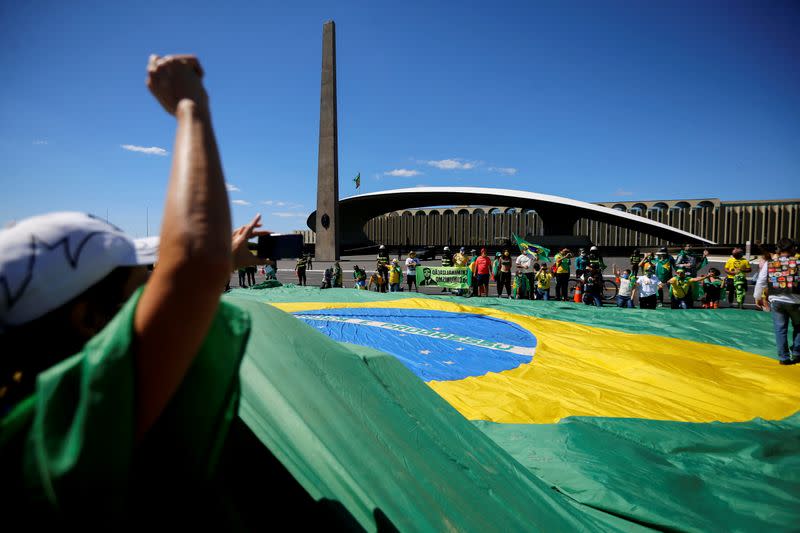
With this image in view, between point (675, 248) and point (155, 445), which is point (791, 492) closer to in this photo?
point (155, 445)

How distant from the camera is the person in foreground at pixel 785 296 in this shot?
4984 mm

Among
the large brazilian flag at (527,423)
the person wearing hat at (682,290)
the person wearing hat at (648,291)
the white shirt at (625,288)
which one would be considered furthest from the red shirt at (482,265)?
the large brazilian flag at (527,423)

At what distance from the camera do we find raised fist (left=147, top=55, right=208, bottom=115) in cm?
76

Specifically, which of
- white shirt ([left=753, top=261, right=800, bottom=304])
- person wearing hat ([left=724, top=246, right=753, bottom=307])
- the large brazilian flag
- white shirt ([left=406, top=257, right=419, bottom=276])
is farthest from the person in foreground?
white shirt ([left=406, top=257, right=419, bottom=276])

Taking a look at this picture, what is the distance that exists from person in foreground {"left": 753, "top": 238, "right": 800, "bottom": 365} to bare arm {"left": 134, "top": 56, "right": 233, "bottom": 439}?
629 centimetres

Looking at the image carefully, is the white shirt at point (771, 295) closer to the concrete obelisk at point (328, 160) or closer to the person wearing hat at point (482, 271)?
the person wearing hat at point (482, 271)

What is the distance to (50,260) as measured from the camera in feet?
2.13

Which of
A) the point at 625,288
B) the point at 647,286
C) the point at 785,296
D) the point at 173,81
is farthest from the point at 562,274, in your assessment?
the point at 173,81

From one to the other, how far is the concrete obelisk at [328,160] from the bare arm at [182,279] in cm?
2453

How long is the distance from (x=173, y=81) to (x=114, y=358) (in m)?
0.47

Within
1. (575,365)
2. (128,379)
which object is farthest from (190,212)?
(575,365)

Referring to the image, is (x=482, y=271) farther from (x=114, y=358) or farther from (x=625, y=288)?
(x=114, y=358)

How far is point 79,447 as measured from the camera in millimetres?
575

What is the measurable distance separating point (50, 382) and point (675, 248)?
32.4 meters
